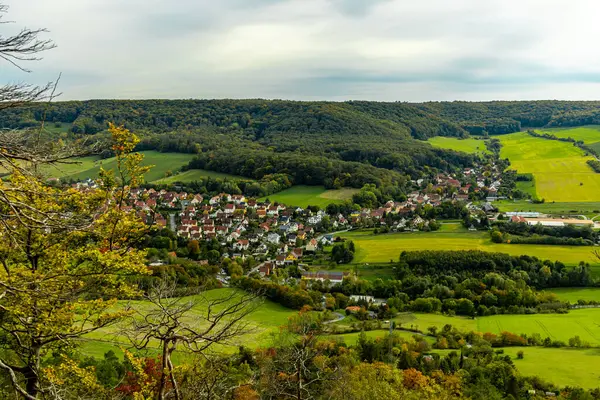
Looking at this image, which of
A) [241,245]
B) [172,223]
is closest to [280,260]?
[241,245]

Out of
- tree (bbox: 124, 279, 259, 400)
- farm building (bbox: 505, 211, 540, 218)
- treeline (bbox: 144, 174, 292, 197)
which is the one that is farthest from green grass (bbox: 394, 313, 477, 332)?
treeline (bbox: 144, 174, 292, 197)

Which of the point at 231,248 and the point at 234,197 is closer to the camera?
the point at 231,248

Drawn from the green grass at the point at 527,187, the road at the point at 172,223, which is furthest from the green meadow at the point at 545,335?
the green grass at the point at 527,187

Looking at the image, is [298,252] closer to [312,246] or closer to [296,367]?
[312,246]

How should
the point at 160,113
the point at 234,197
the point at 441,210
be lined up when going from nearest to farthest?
the point at 441,210, the point at 234,197, the point at 160,113

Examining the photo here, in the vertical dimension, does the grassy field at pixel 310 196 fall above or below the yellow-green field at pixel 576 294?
above

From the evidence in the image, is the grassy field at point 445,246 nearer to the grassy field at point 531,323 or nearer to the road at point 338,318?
the grassy field at point 531,323

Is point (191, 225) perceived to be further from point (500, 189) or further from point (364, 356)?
point (500, 189)

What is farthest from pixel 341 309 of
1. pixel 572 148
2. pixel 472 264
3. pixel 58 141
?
pixel 572 148
